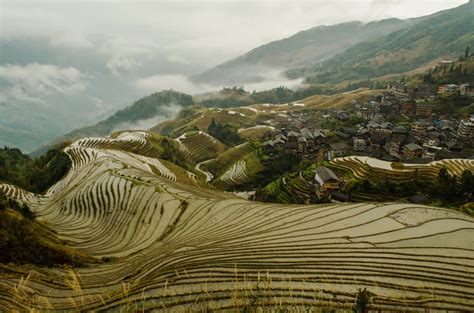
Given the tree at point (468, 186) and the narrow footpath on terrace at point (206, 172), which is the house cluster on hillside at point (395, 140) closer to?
the tree at point (468, 186)

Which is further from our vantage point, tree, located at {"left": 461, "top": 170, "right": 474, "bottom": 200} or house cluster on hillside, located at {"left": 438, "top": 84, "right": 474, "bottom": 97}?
house cluster on hillside, located at {"left": 438, "top": 84, "right": 474, "bottom": 97}

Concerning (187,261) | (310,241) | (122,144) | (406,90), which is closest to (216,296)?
(187,261)

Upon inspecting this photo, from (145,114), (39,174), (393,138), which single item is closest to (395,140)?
(393,138)

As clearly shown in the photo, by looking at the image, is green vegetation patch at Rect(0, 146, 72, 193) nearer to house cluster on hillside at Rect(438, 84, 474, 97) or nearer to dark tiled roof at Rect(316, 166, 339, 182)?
dark tiled roof at Rect(316, 166, 339, 182)

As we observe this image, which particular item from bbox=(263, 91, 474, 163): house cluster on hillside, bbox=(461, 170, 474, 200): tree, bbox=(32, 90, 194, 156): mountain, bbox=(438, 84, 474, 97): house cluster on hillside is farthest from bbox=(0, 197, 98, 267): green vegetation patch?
bbox=(32, 90, 194, 156): mountain

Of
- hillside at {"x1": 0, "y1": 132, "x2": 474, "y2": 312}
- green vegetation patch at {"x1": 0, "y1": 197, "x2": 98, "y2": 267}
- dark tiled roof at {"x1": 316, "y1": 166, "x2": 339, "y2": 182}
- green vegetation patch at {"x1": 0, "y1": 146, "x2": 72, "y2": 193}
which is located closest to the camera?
hillside at {"x1": 0, "y1": 132, "x2": 474, "y2": 312}

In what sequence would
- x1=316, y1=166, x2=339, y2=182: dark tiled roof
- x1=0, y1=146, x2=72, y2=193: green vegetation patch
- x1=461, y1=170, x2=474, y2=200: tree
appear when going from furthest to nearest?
x1=0, y1=146, x2=72, y2=193: green vegetation patch < x1=316, y1=166, x2=339, y2=182: dark tiled roof < x1=461, y1=170, x2=474, y2=200: tree

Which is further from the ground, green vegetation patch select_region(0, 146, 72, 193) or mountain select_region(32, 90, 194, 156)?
mountain select_region(32, 90, 194, 156)
